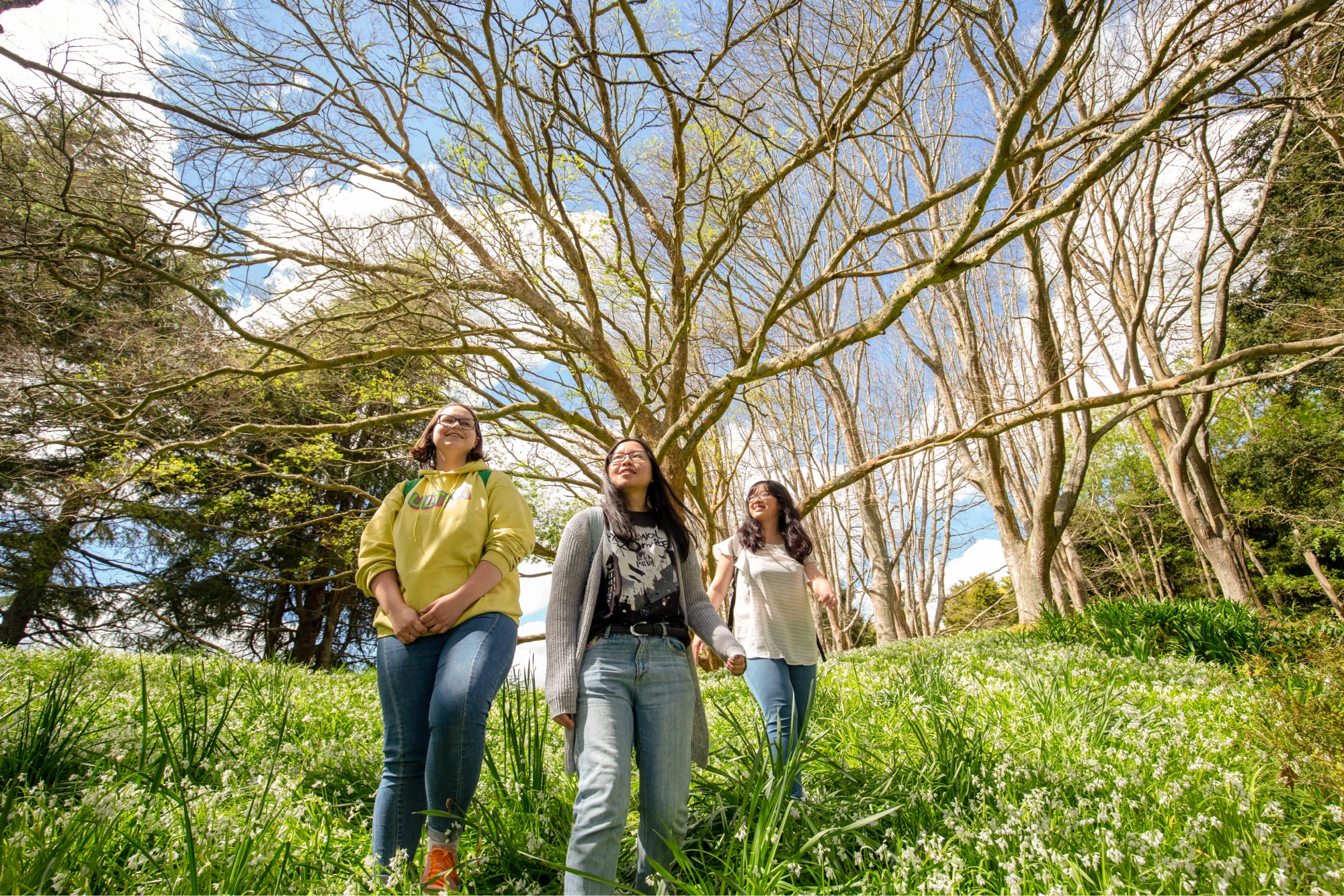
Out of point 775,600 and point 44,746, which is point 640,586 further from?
point 44,746

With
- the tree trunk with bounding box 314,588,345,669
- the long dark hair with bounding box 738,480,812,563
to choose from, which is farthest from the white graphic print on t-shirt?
the tree trunk with bounding box 314,588,345,669

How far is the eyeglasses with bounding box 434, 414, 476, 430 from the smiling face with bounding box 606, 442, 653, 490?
2.49 ft

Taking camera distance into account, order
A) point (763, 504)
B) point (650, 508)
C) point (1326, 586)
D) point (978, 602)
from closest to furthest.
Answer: point (650, 508) → point (763, 504) → point (1326, 586) → point (978, 602)

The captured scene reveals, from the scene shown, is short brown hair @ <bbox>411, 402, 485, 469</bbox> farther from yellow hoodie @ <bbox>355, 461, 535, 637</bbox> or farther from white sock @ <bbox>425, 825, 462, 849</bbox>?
white sock @ <bbox>425, 825, 462, 849</bbox>

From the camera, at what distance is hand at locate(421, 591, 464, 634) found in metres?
2.61

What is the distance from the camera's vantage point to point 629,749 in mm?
2324

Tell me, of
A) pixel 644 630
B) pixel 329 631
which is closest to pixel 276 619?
pixel 329 631

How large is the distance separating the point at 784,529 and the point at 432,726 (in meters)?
2.49

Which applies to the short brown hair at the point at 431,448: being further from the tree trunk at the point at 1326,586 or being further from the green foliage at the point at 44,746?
the tree trunk at the point at 1326,586

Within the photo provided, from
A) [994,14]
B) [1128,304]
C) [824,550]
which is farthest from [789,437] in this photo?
[994,14]

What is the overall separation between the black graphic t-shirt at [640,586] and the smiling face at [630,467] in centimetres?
19

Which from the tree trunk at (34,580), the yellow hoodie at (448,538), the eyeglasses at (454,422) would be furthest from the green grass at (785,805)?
the tree trunk at (34,580)

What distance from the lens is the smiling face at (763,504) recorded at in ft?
13.8

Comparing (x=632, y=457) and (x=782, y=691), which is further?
(x=782, y=691)
